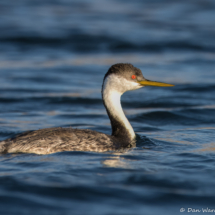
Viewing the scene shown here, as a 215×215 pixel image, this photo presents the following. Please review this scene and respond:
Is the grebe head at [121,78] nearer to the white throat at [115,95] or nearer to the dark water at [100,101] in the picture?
the white throat at [115,95]

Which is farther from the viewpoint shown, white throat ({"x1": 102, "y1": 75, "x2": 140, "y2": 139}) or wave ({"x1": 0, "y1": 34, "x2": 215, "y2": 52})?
wave ({"x1": 0, "y1": 34, "x2": 215, "y2": 52})

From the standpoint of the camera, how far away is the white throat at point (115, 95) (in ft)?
28.0

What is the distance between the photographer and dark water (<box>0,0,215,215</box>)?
247 inches

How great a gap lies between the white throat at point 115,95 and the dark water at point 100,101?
0.58 m

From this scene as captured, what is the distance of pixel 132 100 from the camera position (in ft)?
46.6

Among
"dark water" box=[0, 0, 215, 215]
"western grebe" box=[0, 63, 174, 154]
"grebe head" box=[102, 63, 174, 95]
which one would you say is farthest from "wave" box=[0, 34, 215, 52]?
"western grebe" box=[0, 63, 174, 154]

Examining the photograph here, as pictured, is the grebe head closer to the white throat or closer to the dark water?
the white throat

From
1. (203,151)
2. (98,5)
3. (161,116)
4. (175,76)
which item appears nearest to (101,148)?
(203,151)

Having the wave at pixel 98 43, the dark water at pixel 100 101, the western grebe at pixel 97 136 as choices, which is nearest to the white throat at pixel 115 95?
the western grebe at pixel 97 136

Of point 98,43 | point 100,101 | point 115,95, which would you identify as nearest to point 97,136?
point 115,95

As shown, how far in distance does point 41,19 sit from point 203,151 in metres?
19.6

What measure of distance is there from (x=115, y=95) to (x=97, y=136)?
105cm

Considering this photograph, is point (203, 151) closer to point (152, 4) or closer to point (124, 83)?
point (124, 83)

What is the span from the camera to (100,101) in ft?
45.1
